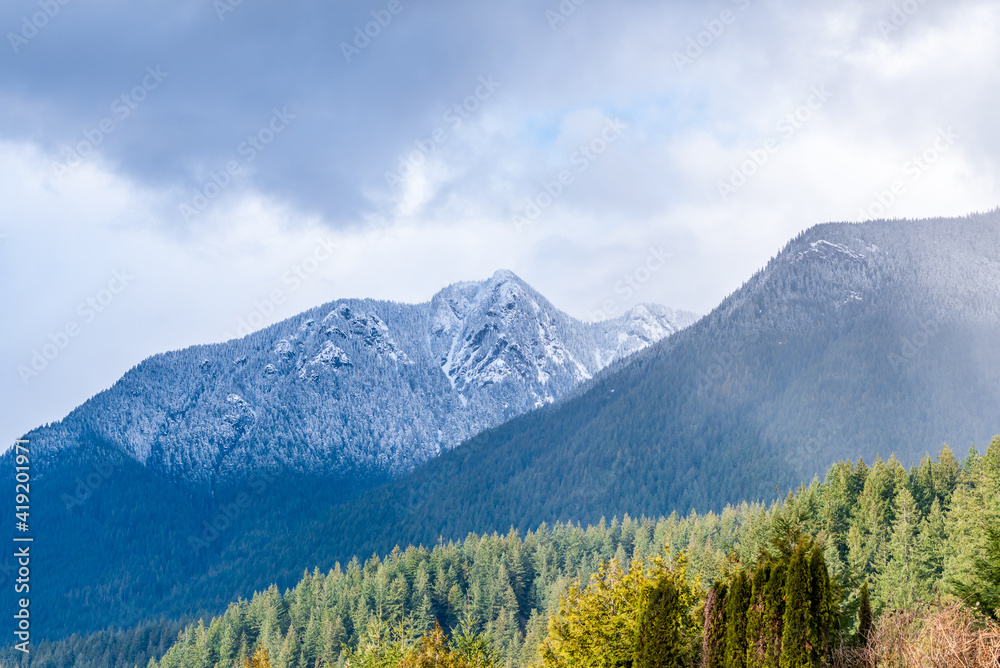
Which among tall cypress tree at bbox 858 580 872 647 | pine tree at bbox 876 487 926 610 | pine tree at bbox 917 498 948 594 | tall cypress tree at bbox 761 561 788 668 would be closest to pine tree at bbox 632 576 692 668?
tall cypress tree at bbox 761 561 788 668

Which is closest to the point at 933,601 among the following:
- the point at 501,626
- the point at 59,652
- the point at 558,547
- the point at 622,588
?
the point at 622,588

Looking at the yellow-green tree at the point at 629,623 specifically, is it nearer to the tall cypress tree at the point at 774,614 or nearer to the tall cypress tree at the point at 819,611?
the tall cypress tree at the point at 774,614

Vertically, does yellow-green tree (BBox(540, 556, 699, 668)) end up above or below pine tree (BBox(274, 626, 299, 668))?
above

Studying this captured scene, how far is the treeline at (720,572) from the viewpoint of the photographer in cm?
3719

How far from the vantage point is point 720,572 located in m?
76.6

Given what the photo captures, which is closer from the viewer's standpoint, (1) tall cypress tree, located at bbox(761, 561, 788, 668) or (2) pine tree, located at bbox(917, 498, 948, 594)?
(1) tall cypress tree, located at bbox(761, 561, 788, 668)

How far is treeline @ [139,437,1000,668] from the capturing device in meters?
37.2

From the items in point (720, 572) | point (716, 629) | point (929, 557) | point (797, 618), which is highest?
point (929, 557)

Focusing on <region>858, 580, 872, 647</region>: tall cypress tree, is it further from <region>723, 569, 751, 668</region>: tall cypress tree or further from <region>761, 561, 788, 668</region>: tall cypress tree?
<region>723, 569, 751, 668</region>: tall cypress tree

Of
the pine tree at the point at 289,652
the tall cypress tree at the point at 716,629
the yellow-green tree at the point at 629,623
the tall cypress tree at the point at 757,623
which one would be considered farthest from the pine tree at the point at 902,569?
the pine tree at the point at 289,652

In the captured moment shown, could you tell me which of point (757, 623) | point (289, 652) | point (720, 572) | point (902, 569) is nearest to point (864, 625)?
point (757, 623)

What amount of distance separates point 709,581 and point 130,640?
13191cm

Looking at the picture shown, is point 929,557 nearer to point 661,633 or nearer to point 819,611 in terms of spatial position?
point 661,633

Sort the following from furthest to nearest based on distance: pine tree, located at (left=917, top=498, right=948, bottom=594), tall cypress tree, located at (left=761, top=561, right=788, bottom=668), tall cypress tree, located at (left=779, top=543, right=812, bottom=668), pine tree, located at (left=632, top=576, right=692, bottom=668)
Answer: pine tree, located at (left=917, top=498, right=948, bottom=594) → pine tree, located at (left=632, top=576, right=692, bottom=668) → tall cypress tree, located at (left=761, top=561, right=788, bottom=668) → tall cypress tree, located at (left=779, top=543, right=812, bottom=668)
